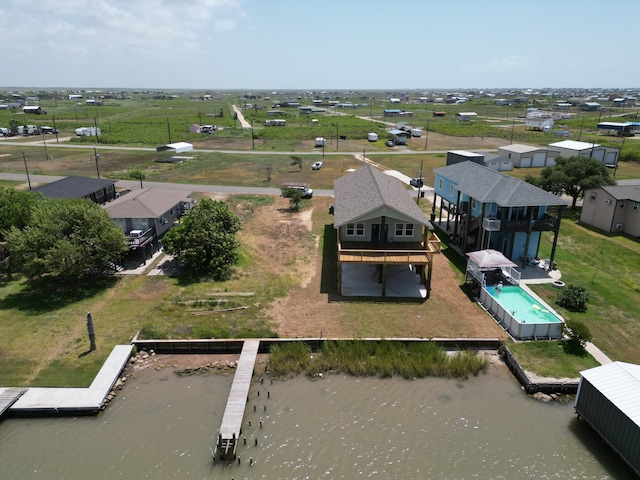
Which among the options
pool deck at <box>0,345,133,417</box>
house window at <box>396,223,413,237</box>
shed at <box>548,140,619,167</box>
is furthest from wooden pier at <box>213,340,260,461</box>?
shed at <box>548,140,619,167</box>

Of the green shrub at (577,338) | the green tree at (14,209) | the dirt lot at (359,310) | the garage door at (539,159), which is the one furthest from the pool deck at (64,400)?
the garage door at (539,159)

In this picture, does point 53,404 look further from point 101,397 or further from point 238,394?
point 238,394

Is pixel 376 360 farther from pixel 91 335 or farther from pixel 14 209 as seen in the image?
pixel 14 209

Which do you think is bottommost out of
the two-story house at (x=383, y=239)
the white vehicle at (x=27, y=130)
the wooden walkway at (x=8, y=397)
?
the wooden walkway at (x=8, y=397)

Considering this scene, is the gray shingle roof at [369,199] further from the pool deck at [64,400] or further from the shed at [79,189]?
the shed at [79,189]

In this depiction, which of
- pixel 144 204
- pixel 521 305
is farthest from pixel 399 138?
pixel 521 305

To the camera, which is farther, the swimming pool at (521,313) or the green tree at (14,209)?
the green tree at (14,209)

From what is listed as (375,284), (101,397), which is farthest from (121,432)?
(375,284)

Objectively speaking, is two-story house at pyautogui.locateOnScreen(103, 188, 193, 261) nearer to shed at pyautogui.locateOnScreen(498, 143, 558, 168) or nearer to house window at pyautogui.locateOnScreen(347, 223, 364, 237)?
house window at pyautogui.locateOnScreen(347, 223, 364, 237)
